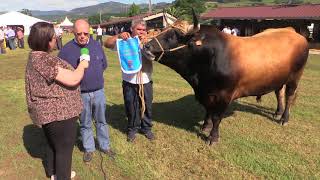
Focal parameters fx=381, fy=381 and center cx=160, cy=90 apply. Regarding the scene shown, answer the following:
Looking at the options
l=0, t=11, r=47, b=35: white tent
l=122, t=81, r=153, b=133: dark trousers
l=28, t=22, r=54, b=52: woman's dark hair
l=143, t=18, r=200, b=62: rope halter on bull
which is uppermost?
l=28, t=22, r=54, b=52: woman's dark hair

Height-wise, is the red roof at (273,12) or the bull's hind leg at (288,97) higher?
the red roof at (273,12)

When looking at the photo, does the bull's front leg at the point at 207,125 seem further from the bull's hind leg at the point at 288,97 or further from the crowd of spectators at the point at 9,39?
the crowd of spectators at the point at 9,39

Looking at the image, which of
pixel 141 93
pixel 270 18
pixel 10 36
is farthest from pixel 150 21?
pixel 141 93

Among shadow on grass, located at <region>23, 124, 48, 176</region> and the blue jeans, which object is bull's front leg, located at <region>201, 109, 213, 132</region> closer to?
the blue jeans

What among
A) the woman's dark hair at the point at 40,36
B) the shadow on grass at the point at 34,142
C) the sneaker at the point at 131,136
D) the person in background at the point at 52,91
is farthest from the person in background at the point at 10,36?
the woman's dark hair at the point at 40,36

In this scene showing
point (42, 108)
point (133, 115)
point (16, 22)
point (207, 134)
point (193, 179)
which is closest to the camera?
point (42, 108)

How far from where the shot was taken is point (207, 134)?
6801 millimetres

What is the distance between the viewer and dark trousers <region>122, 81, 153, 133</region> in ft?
20.1

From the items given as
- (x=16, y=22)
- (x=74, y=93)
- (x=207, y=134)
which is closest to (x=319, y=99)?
(x=207, y=134)

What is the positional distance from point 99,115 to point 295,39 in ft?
12.7

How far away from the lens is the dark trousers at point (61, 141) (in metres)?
4.21

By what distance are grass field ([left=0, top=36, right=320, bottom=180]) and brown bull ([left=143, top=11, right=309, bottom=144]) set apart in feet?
1.86

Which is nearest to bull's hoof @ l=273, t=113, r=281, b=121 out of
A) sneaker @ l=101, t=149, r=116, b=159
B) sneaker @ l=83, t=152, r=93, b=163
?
sneaker @ l=101, t=149, r=116, b=159

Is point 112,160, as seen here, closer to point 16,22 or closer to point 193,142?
point 193,142
